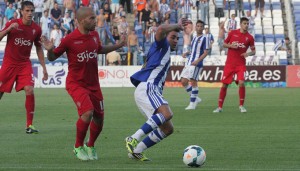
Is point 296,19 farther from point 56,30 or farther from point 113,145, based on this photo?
point 113,145

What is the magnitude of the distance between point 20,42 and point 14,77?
27.9 inches

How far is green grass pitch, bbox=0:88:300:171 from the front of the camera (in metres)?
11.1

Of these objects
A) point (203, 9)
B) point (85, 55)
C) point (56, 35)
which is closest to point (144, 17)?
point (203, 9)

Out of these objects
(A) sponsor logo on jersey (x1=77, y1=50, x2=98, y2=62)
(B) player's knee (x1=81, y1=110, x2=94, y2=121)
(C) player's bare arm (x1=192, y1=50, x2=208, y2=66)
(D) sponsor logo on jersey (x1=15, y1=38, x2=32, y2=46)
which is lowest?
(C) player's bare arm (x1=192, y1=50, x2=208, y2=66)

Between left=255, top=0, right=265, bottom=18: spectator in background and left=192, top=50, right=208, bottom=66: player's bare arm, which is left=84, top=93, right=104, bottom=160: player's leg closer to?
left=192, top=50, right=208, bottom=66: player's bare arm

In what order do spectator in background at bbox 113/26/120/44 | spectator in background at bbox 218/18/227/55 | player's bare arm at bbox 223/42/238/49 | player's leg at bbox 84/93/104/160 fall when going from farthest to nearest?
1. spectator in background at bbox 218/18/227/55
2. spectator in background at bbox 113/26/120/44
3. player's bare arm at bbox 223/42/238/49
4. player's leg at bbox 84/93/104/160

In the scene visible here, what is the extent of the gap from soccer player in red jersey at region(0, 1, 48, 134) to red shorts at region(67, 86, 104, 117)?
163 inches

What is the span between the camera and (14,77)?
1638 centimetres

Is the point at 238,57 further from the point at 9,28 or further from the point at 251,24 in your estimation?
the point at 251,24

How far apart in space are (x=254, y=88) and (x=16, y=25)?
22.5 m

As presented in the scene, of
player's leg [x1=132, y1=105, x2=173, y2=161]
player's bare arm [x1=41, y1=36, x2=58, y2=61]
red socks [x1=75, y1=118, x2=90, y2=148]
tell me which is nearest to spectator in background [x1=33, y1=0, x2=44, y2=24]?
player's bare arm [x1=41, y1=36, x2=58, y2=61]

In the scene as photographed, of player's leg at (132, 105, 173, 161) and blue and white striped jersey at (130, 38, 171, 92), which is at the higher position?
blue and white striped jersey at (130, 38, 171, 92)

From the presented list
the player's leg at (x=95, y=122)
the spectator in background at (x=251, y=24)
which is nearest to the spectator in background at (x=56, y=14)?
the spectator in background at (x=251, y=24)

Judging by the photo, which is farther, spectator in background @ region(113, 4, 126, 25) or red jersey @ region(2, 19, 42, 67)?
spectator in background @ region(113, 4, 126, 25)
